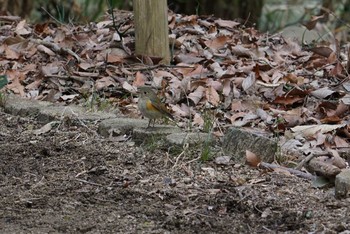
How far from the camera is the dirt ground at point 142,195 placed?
3.32 m

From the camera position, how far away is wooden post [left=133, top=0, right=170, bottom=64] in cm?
535

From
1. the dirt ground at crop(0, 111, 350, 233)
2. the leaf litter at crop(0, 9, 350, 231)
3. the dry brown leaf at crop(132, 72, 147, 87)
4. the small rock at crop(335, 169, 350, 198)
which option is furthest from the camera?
the dry brown leaf at crop(132, 72, 147, 87)

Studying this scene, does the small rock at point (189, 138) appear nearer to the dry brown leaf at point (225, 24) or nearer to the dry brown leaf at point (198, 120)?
the dry brown leaf at point (198, 120)

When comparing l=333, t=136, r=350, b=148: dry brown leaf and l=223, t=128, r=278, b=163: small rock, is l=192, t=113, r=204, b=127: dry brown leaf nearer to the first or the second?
l=223, t=128, r=278, b=163: small rock

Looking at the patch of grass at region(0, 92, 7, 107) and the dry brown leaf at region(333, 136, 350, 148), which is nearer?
the dry brown leaf at region(333, 136, 350, 148)

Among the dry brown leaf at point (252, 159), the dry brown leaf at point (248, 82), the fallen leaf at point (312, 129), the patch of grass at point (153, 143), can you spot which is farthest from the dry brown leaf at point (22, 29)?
the dry brown leaf at point (252, 159)

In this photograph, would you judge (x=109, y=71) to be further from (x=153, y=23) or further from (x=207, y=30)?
(x=207, y=30)

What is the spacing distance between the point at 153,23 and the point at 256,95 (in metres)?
0.82

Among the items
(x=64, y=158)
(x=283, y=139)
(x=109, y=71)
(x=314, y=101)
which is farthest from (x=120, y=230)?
(x=109, y=71)

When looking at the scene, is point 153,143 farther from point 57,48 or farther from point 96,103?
point 57,48

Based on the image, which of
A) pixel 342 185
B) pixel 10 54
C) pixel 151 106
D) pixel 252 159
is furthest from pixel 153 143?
pixel 10 54

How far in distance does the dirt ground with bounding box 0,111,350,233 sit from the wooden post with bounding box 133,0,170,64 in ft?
3.84

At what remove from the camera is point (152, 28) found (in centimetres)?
539

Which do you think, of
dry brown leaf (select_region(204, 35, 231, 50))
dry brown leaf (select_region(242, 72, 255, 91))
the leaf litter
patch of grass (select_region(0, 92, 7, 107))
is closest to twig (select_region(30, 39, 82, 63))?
the leaf litter
